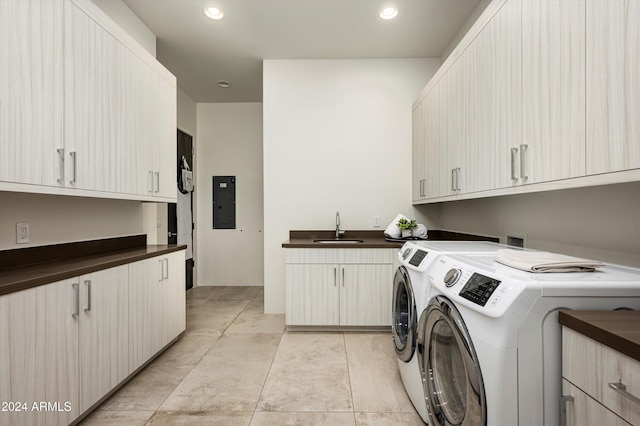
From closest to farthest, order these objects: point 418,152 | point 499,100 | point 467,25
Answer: point 499,100 → point 467,25 → point 418,152

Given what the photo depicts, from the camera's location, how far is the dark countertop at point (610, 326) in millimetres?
736

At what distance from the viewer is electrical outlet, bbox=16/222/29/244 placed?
177cm

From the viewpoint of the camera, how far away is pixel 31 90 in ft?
4.94

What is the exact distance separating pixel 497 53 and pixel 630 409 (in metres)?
1.72

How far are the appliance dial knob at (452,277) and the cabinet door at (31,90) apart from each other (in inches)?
79.7

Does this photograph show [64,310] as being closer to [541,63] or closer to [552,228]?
[541,63]

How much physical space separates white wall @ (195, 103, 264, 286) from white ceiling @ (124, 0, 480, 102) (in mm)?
1038

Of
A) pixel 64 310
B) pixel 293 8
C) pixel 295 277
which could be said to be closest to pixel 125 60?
pixel 293 8

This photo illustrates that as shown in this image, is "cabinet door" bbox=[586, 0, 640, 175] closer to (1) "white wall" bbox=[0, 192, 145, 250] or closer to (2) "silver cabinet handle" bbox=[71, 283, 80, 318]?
→ (2) "silver cabinet handle" bbox=[71, 283, 80, 318]

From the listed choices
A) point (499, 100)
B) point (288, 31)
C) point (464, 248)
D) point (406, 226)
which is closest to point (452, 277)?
point (464, 248)

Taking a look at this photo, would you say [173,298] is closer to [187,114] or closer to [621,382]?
[621,382]

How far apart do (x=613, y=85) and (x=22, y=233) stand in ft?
9.40

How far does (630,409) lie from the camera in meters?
0.74

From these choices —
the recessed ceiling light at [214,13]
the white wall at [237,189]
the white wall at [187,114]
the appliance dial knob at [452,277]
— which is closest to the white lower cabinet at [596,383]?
the appliance dial knob at [452,277]
